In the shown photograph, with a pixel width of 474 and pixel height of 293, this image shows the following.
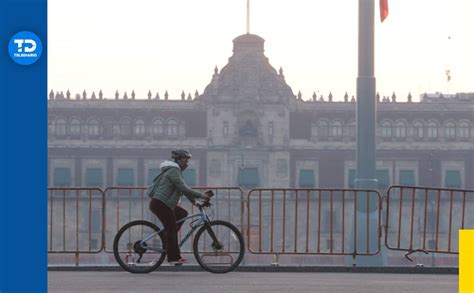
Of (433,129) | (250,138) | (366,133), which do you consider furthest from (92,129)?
(366,133)

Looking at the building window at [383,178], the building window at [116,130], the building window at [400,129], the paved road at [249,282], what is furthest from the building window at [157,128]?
the paved road at [249,282]

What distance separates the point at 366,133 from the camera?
37.8ft

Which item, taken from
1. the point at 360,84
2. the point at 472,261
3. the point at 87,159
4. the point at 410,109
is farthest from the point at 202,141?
the point at 472,261

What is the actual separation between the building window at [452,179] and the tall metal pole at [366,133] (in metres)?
80.5

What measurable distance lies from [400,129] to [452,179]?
20.5ft

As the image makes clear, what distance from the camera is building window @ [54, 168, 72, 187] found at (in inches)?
3543

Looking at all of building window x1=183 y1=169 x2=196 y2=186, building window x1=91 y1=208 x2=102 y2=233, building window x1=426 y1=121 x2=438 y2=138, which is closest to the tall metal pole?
building window x1=91 y1=208 x2=102 y2=233

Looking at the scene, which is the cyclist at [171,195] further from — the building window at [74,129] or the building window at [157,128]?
the building window at [74,129]

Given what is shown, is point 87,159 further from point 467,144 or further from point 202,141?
point 467,144

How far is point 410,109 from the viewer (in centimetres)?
9244

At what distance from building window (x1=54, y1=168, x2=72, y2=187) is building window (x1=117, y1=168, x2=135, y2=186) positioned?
4.16 m

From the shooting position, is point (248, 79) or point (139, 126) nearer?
point (248, 79)

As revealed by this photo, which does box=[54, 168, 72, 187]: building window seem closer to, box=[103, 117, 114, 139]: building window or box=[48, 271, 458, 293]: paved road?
box=[103, 117, 114, 139]: building window
